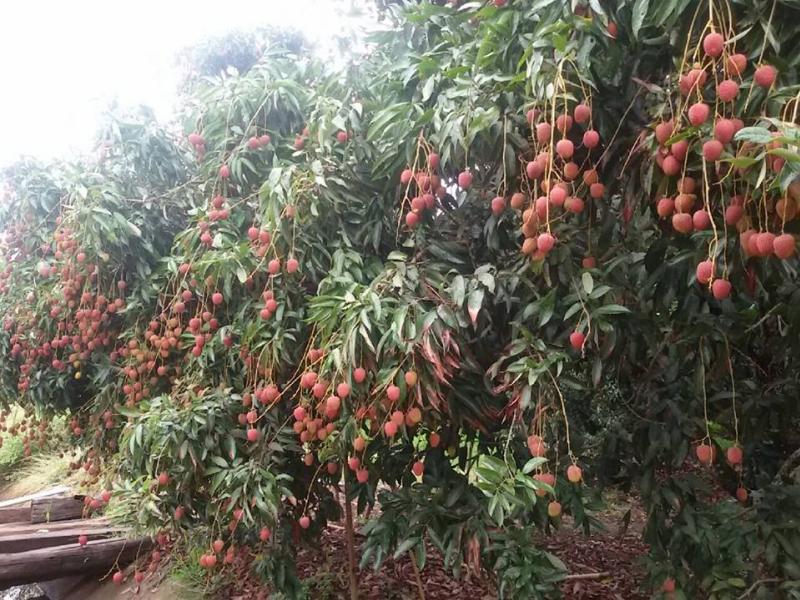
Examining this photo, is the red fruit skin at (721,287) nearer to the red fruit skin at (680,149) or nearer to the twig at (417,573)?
the red fruit skin at (680,149)

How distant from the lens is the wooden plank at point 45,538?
3.59 meters

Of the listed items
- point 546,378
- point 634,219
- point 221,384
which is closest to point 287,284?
point 221,384

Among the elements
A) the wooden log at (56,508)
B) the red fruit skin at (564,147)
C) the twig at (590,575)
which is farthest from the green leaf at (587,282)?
the wooden log at (56,508)

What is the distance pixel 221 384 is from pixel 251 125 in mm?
1006

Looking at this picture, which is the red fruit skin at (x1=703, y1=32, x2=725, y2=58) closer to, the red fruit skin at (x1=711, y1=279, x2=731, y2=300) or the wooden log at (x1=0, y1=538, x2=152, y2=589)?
the red fruit skin at (x1=711, y1=279, x2=731, y2=300)

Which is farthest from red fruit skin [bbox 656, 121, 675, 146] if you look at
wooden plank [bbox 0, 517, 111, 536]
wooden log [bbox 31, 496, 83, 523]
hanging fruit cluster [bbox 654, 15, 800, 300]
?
wooden log [bbox 31, 496, 83, 523]

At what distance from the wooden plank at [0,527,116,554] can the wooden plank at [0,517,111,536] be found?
9cm

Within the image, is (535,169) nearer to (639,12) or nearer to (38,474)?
(639,12)

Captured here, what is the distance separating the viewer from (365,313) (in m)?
1.59

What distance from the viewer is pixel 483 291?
1.58 m

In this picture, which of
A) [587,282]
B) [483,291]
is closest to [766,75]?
[587,282]

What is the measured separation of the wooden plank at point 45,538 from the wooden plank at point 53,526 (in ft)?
0.29

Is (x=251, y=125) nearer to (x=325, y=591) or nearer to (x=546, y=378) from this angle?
(x=546, y=378)

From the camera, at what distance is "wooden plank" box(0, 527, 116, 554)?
11.8ft
